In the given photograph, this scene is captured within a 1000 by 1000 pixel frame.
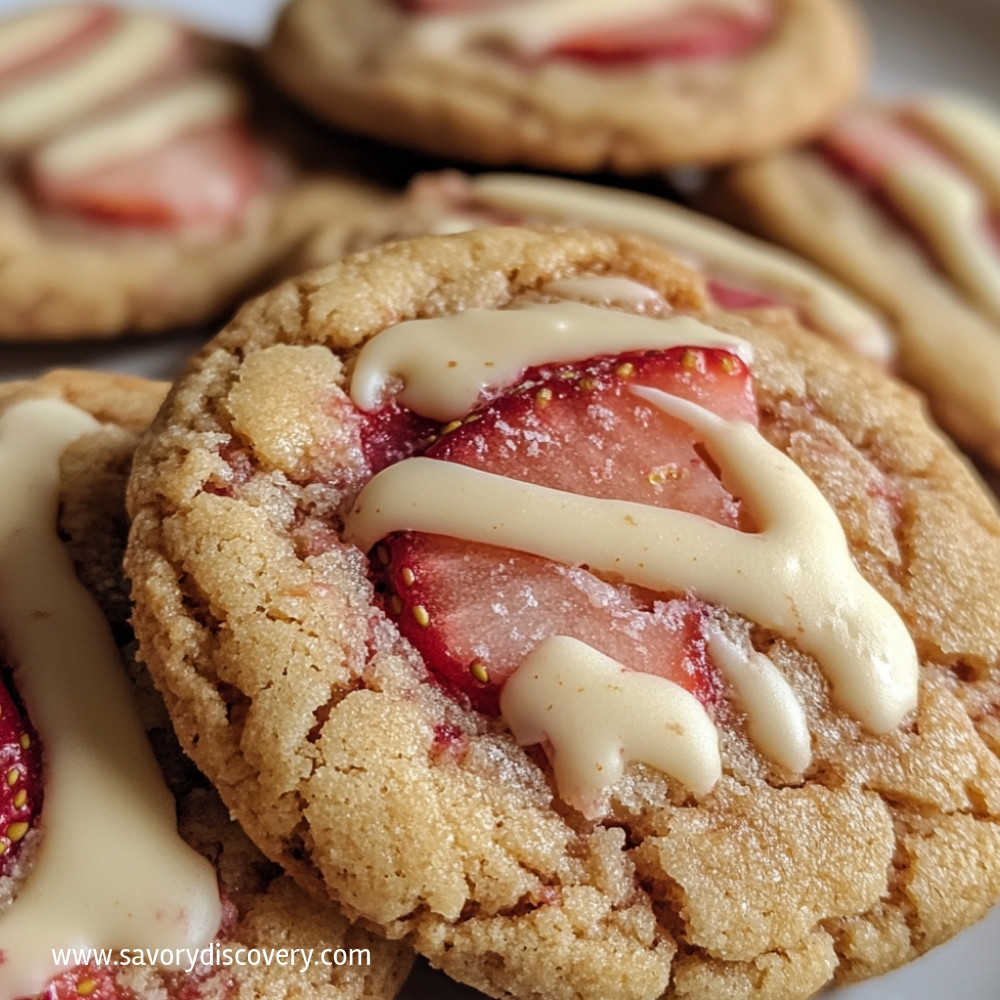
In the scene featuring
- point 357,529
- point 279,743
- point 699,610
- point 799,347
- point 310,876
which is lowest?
point 310,876

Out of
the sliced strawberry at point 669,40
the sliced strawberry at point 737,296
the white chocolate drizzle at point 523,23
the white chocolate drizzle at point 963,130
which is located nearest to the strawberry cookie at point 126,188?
the white chocolate drizzle at point 523,23

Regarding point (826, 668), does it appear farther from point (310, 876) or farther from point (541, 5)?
point (541, 5)

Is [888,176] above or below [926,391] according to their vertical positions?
above

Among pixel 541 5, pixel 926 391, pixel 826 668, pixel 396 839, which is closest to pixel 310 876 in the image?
pixel 396 839

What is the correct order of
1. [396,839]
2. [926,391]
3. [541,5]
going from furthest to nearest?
1. [541,5]
2. [926,391]
3. [396,839]

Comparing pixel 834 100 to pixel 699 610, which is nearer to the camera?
pixel 699 610

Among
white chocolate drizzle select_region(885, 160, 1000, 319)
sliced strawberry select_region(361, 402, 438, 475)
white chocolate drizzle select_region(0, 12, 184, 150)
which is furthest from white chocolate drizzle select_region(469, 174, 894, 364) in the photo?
sliced strawberry select_region(361, 402, 438, 475)

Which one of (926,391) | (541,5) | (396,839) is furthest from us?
(541,5)

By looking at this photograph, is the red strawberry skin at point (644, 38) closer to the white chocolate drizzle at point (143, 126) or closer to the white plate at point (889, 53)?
the white chocolate drizzle at point (143, 126)
